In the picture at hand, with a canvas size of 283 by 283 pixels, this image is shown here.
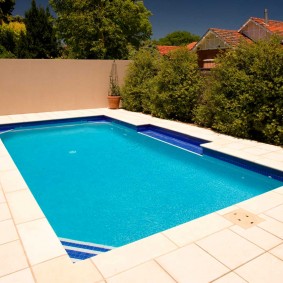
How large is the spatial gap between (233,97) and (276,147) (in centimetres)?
185

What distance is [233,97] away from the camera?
8.08 m

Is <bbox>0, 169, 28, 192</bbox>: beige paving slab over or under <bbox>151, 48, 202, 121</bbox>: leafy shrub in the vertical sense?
under

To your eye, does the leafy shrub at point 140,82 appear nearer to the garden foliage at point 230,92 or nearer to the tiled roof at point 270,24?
the garden foliage at point 230,92

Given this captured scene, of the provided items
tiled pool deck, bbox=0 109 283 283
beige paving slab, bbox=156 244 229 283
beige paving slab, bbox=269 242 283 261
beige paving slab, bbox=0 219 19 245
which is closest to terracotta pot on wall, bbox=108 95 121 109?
tiled pool deck, bbox=0 109 283 283

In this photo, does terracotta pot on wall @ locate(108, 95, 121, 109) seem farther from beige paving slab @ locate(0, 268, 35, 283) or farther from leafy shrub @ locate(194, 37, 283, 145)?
beige paving slab @ locate(0, 268, 35, 283)

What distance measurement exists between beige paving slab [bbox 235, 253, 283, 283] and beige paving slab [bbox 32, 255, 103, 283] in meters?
1.36

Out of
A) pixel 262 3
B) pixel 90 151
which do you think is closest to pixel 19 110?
pixel 90 151

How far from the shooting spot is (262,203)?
4305mm

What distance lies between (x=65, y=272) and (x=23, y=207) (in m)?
1.59

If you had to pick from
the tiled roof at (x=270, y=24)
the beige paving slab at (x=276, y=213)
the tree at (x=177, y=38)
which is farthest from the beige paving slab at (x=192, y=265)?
the tree at (x=177, y=38)

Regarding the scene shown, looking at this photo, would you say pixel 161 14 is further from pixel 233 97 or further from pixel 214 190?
pixel 214 190

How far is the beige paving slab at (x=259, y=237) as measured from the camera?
10.7 ft

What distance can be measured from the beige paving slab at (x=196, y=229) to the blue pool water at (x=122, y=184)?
0.64 m

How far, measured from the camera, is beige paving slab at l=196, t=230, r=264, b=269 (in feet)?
9.87
